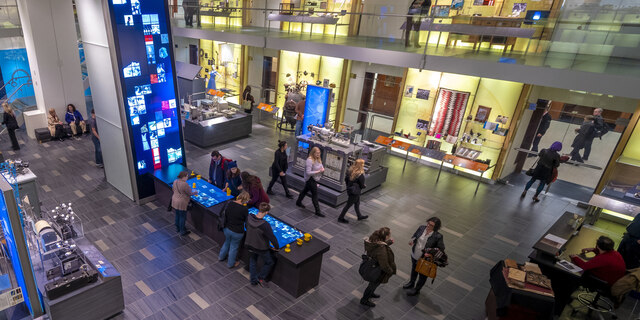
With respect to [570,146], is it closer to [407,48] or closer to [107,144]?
[407,48]

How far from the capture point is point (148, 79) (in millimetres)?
7727

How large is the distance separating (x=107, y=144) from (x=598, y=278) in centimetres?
1001

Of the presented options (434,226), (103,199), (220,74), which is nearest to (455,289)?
(434,226)

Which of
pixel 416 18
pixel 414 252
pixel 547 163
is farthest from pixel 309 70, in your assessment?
pixel 414 252

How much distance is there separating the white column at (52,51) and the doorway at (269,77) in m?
7.27

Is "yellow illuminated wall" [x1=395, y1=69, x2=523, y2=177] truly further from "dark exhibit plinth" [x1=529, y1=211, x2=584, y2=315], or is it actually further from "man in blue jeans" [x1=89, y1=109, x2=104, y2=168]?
"man in blue jeans" [x1=89, y1=109, x2=104, y2=168]

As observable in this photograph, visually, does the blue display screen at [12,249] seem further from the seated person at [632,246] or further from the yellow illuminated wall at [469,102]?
the yellow illuminated wall at [469,102]

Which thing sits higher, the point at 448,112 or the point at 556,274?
the point at 448,112

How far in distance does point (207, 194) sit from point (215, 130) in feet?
16.8

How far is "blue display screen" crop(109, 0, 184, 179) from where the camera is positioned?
717 cm

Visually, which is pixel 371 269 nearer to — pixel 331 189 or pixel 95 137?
pixel 331 189

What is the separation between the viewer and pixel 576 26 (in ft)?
27.8

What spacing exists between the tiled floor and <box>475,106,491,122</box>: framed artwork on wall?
6.50 feet

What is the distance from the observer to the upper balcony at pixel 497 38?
8016 mm
